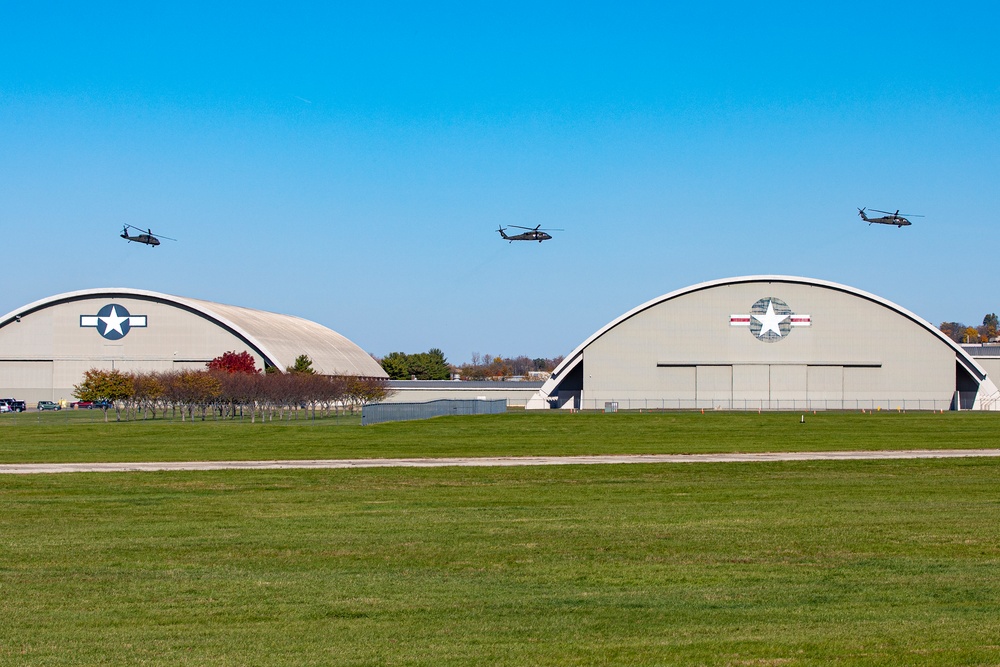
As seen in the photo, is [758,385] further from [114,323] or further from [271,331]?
[114,323]

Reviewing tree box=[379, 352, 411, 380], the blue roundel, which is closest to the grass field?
the blue roundel

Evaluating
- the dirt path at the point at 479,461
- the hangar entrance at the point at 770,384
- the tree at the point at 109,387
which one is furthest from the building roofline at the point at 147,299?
the dirt path at the point at 479,461

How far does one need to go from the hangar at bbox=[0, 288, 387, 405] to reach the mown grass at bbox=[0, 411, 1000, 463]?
133ft

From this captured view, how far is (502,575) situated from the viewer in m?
15.3

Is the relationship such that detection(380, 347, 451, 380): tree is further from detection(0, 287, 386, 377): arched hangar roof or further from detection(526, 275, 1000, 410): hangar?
detection(526, 275, 1000, 410): hangar

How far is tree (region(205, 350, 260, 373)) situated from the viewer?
94.4 meters

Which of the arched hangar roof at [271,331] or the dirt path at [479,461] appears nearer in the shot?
the dirt path at [479,461]

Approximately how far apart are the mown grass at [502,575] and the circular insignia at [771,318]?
68061mm

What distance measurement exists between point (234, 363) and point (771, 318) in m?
46.2

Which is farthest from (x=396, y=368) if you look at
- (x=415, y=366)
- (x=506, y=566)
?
(x=506, y=566)

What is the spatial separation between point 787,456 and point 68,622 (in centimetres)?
2868

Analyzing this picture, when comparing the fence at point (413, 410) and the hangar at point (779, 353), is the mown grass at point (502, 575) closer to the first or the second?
the fence at point (413, 410)

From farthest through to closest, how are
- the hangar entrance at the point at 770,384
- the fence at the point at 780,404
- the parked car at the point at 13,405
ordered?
the parked car at the point at 13,405 < the hangar entrance at the point at 770,384 < the fence at the point at 780,404

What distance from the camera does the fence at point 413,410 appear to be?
6606 centimetres
